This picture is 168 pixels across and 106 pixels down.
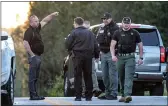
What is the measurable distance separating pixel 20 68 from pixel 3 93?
124 feet

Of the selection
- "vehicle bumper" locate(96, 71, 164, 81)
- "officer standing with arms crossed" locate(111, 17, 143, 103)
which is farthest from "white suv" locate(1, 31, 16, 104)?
"vehicle bumper" locate(96, 71, 164, 81)

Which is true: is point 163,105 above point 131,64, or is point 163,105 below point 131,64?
below

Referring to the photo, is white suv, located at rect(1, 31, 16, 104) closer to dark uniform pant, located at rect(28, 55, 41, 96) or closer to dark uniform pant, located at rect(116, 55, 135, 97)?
dark uniform pant, located at rect(28, 55, 41, 96)

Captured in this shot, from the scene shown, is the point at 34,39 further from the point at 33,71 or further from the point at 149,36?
the point at 149,36

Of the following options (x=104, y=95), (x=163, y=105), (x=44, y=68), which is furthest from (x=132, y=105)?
(x=44, y=68)

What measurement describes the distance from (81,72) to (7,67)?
208cm

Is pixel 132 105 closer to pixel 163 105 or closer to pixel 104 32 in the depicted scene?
pixel 163 105

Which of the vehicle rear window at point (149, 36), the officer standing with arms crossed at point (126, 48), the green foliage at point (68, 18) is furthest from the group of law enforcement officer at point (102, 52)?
the green foliage at point (68, 18)

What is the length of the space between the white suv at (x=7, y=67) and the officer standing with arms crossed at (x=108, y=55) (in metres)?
2.23

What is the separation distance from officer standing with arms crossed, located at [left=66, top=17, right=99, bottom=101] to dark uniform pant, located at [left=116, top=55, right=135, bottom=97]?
26.1 inches

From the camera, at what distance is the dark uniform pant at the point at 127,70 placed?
1190cm

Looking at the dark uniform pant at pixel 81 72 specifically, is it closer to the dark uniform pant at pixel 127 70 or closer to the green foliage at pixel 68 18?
the dark uniform pant at pixel 127 70

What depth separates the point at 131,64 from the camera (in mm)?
11977

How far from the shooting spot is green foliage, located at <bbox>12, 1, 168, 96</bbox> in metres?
36.5
